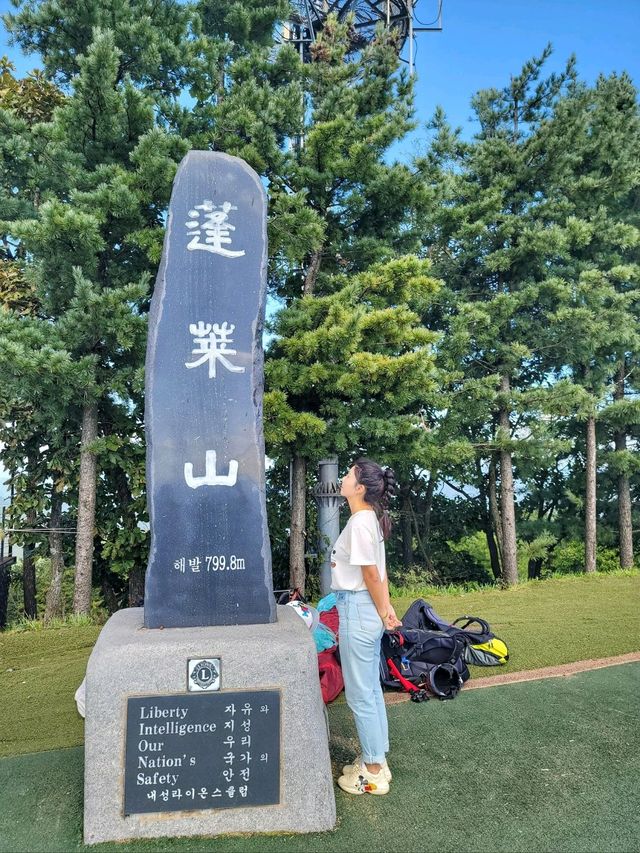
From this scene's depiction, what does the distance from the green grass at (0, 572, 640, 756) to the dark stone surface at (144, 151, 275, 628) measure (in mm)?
1355

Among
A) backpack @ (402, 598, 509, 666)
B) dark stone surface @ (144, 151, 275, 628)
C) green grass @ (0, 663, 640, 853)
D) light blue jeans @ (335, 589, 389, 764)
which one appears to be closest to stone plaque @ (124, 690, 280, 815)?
green grass @ (0, 663, 640, 853)

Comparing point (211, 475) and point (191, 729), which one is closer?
point (191, 729)

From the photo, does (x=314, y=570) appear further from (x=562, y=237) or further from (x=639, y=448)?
(x=639, y=448)

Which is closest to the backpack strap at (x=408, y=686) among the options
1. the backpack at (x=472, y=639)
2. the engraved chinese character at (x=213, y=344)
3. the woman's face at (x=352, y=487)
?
the backpack at (x=472, y=639)

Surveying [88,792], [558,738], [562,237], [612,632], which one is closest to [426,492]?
[562,237]

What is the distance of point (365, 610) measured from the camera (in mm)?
2746

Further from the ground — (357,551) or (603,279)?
(603,279)

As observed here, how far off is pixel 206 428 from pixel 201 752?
55.8 inches

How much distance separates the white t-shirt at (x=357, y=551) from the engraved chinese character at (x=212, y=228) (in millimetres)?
1598

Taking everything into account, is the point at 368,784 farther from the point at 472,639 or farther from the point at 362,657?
the point at 472,639

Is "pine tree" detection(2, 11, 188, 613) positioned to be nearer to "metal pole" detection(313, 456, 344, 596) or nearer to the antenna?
"metal pole" detection(313, 456, 344, 596)

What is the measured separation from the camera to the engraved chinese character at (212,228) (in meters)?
3.46

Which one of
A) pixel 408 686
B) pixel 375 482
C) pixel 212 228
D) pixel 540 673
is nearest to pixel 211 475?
pixel 375 482

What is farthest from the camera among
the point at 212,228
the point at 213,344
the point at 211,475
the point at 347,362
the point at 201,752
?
the point at 347,362
